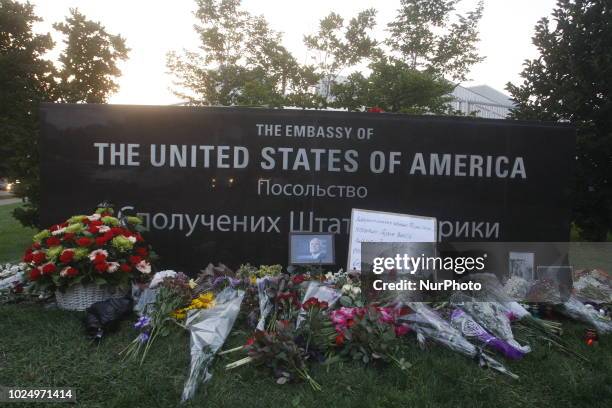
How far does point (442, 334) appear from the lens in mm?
3314

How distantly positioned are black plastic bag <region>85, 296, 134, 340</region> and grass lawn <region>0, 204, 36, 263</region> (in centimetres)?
419

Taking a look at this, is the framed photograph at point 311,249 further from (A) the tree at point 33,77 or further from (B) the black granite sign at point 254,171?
(A) the tree at point 33,77

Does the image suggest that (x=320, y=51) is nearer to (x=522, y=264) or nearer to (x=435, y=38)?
(x=435, y=38)

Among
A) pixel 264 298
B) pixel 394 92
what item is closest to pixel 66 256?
pixel 264 298

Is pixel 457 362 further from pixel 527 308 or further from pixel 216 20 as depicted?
pixel 216 20

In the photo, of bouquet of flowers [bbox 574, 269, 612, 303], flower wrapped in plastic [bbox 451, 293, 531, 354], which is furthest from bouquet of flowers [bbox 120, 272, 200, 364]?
bouquet of flowers [bbox 574, 269, 612, 303]

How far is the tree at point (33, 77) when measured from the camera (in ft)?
25.0

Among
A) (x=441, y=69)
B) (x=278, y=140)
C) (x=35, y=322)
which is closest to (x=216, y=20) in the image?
(x=441, y=69)

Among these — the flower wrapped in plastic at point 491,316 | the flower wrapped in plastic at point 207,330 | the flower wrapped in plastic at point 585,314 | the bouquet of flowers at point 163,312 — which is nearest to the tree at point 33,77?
the bouquet of flowers at point 163,312

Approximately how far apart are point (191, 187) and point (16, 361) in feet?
7.29

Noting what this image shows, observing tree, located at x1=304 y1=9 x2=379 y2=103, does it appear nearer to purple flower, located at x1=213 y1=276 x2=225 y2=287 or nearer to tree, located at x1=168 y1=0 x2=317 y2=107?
tree, located at x1=168 y1=0 x2=317 y2=107

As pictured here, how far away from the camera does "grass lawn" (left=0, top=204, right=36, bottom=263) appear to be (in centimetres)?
751

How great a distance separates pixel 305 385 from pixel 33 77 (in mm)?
7773

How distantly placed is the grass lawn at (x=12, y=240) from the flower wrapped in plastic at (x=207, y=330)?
15.9ft
